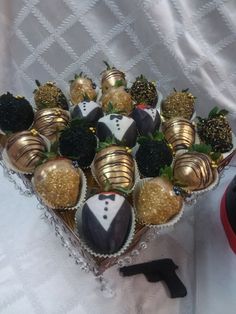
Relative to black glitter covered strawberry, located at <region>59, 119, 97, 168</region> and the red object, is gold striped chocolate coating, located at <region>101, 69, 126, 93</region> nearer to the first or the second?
black glitter covered strawberry, located at <region>59, 119, 97, 168</region>

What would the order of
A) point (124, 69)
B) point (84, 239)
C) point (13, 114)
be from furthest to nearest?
point (124, 69), point (13, 114), point (84, 239)

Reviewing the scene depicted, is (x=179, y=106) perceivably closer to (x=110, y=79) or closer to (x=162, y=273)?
(x=110, y=79)

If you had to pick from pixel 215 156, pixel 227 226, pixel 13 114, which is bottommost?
pixel 227 226

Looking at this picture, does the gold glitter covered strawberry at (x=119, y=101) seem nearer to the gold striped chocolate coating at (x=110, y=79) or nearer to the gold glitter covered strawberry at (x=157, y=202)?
the gold striped chocolate coating at (x=110, y=79)

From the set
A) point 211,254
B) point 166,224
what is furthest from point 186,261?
point 166,224

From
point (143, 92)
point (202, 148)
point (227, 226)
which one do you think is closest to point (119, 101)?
point (143, 92)

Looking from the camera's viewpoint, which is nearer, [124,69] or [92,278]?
[92,278]
